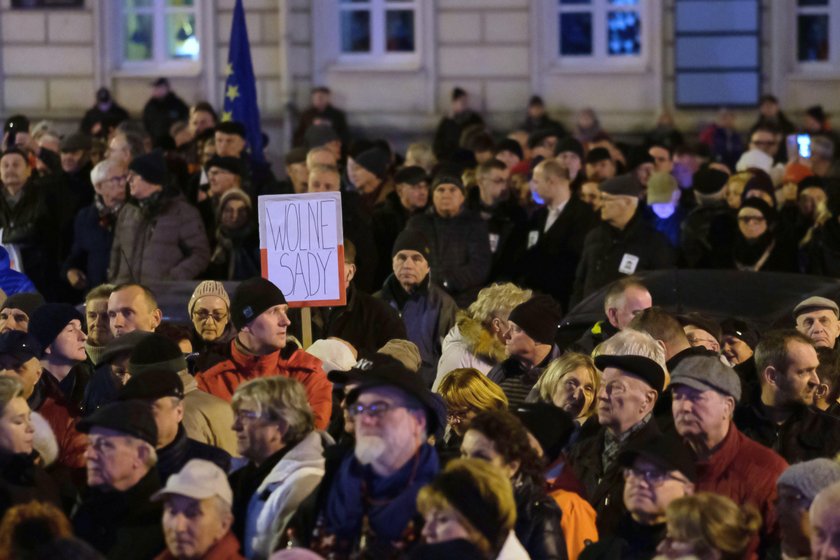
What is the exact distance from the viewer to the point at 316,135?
1831cm

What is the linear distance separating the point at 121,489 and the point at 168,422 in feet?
2.00

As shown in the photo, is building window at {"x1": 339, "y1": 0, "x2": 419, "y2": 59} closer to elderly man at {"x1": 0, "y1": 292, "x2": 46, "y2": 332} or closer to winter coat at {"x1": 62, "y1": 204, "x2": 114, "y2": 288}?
winter coat at {"x1": 62, "y1": 204, "x2": 114, "y2": 288}

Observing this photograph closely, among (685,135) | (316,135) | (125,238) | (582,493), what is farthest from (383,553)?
(685,135)

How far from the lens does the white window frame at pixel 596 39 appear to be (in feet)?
78.7

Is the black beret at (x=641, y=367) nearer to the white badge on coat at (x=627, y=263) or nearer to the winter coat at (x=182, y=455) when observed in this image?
the winter coat at (x=182, y=455)

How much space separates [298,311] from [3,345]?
10.2 ft

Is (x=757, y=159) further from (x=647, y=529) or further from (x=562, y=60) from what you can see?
(x=647, y=529)

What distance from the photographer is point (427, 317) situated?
40.8 ft

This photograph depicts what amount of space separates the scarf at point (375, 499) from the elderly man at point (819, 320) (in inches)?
155

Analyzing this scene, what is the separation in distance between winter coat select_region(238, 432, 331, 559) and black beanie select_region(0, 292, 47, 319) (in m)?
Result: 3.32

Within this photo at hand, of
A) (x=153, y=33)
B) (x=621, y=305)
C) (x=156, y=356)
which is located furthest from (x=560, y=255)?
(x=153, y=33)

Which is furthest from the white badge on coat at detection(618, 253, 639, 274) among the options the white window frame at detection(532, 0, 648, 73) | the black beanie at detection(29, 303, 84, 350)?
the white window frame at detection(532, 0, 648, 73)

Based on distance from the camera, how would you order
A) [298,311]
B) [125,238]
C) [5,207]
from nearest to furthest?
1. [298,311]
2. [125,238]
3. [5,207]

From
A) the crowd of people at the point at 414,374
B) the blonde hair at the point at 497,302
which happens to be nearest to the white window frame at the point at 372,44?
the crowd of people at the point at 414,374
